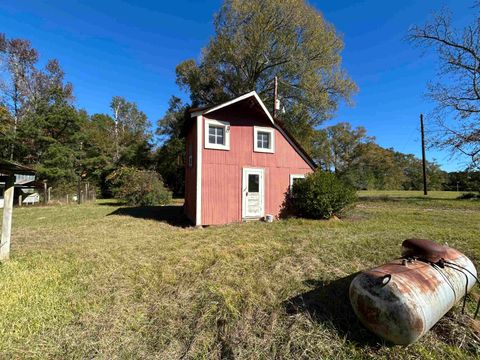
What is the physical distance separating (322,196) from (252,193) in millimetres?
2672

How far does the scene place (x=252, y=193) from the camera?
9.44 meters

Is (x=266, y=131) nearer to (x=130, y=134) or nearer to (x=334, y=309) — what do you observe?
(x=334, y=309)

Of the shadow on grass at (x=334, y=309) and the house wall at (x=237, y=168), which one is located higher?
the house wall at (x=237, y=168)

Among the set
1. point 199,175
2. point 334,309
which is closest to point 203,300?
point 334,309

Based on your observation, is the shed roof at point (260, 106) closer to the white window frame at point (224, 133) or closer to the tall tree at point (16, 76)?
the white window frame at point (224, 133)

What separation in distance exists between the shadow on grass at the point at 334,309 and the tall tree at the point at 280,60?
16182 millimetres

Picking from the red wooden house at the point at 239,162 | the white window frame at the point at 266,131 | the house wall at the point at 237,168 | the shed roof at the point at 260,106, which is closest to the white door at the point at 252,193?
the red wooden house at the point at 239,162

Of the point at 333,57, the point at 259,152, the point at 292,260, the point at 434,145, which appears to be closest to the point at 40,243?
the point at 292,260

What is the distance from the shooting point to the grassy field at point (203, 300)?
2.64 metres

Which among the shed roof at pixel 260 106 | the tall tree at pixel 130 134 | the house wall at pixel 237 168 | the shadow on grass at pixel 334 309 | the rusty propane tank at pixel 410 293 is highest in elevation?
the tall tree at pixel 130 134

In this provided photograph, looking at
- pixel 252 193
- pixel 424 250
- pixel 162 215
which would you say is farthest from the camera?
pixel 162 215

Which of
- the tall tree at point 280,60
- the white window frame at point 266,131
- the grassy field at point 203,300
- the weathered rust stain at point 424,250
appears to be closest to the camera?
the grassy field at point 203,300

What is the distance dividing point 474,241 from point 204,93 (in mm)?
19555

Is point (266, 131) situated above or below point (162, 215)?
above
